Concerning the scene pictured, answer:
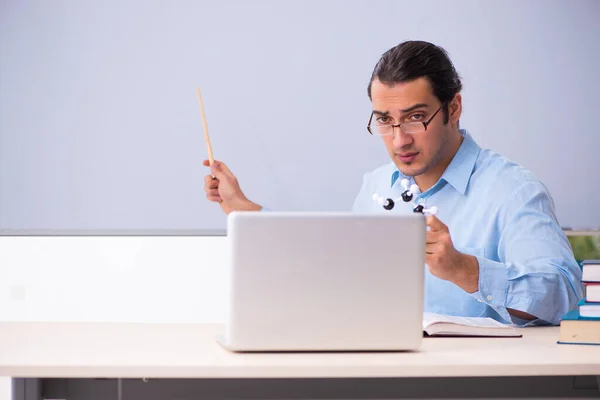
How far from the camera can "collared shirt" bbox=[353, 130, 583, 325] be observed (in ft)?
6.48

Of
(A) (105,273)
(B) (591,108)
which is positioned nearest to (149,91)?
(A) (105,273)

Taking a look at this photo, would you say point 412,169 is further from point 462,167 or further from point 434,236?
point 434,236

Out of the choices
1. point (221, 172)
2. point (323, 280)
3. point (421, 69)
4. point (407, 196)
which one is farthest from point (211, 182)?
point (323, 280)

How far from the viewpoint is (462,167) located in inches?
99.2

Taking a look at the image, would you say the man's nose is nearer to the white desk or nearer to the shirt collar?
the shirt collar

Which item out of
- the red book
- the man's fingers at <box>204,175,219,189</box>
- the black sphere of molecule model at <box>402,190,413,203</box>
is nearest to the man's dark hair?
the man's fingers at <box>204,175,219,189</box>

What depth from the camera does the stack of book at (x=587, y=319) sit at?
159 cm

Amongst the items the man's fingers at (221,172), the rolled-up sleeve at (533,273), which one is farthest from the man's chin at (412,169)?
the man's fingers at (221,172)

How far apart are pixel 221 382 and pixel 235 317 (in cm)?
11

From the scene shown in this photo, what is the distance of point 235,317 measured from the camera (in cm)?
135

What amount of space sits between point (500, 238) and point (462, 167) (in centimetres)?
29

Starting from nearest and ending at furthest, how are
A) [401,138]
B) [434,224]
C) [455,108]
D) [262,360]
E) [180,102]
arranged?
1. [262,360]
2. [434,224]
3. [401,138]
4. [455,108]
5. [180,102]

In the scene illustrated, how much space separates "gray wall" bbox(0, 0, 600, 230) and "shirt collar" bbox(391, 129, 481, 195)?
41.0 inches

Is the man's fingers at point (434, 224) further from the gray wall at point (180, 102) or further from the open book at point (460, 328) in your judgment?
the gray wall at point (180, 102)
